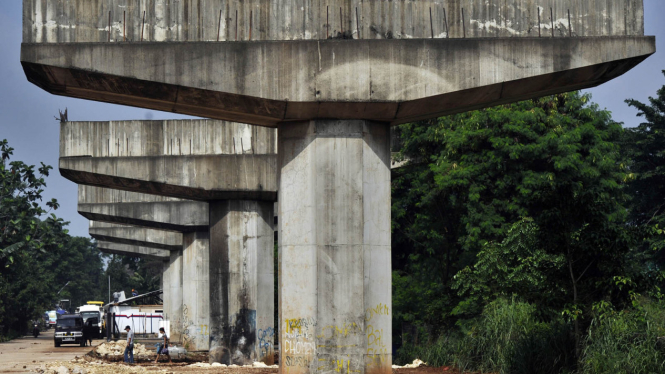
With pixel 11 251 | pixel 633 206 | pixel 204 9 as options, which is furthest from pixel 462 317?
pixel 11 251

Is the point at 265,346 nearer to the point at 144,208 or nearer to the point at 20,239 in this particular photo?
the point at 144,208

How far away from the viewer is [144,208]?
37062mm

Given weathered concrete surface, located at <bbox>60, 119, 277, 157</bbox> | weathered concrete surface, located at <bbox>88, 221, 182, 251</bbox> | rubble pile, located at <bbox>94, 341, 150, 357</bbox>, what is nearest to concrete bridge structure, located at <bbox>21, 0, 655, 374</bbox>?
weathered concrete surface, located at <bbox>60, 119, 277, 157</bbox>

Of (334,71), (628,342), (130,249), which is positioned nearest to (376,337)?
(628,342)

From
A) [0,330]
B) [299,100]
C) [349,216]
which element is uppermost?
[299,100]

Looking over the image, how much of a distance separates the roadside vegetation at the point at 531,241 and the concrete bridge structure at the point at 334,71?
381 centimetres

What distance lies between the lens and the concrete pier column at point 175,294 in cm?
5242

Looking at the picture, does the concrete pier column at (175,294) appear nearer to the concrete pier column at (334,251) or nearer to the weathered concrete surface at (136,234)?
the weathered concrete surface at (136,234)

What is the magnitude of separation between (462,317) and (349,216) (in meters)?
19.1

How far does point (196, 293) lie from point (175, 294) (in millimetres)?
9870

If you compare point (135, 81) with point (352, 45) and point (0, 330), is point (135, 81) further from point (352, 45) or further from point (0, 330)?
point (0, 330)

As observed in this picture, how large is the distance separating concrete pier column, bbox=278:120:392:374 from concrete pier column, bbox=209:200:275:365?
12.7 meters

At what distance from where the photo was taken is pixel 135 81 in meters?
15.6

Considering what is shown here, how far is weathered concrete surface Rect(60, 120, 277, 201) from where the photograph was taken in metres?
27.4
